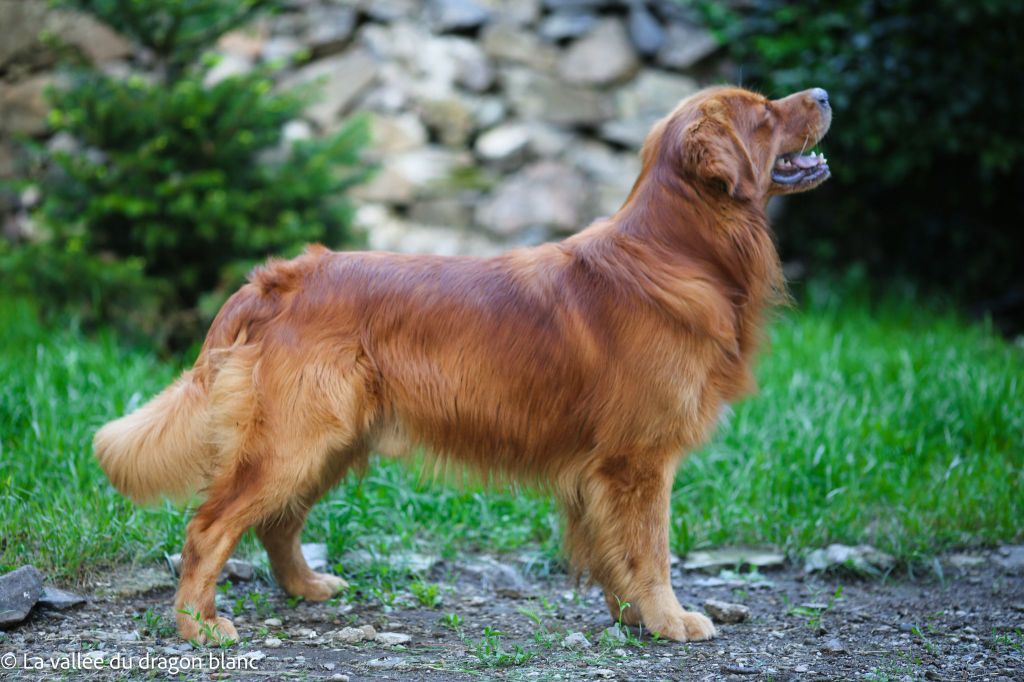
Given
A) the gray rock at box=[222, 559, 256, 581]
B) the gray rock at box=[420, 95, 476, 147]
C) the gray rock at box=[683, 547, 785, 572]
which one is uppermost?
the gray rock at box=[420, 95, 476, 147]

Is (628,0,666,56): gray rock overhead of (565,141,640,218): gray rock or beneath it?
overhead

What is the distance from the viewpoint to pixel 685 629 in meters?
3.69

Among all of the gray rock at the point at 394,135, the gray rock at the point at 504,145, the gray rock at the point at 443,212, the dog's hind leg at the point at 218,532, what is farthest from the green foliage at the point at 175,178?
the dog's hind leg at the point at 218,532

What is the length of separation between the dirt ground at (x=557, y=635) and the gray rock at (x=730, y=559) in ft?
0.18

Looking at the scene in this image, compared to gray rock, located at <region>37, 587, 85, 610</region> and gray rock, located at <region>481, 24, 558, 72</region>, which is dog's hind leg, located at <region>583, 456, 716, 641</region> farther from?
gray rock, located at <region>481, 24, 558, 72</region>

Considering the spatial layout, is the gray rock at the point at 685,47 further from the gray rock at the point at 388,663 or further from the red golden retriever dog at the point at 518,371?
the gray rock at the point at 388,663

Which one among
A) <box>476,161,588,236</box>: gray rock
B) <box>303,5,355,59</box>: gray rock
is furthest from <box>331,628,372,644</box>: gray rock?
<box>303,5,355,59</box>: gray rock

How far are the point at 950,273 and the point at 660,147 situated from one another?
627cm

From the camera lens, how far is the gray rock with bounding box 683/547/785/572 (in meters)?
4.54

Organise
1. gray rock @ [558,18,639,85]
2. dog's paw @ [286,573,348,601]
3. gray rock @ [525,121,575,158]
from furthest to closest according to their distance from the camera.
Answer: gray rock @ [558,18,639,85]
gray rock @ [525,121,575,158]
dog's paw @ [286,573,348,601]

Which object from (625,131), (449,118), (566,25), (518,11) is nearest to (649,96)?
→ (625,131)

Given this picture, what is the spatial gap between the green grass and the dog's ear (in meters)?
0.75

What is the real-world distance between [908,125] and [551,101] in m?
2.94

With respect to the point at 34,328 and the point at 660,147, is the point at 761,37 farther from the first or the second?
the point at 34,328
